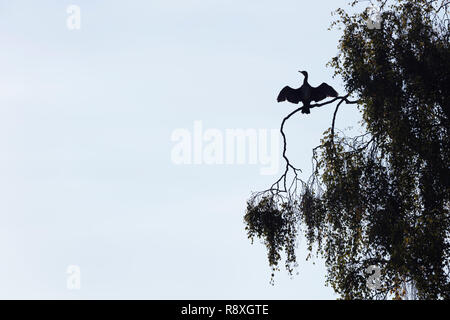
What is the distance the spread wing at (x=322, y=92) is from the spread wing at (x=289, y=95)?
1.35 feet

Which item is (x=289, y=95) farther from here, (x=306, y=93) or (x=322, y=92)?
(x=322, y=92)

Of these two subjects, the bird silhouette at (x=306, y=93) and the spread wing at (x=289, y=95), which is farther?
the spread wing at (x=289, y=95)

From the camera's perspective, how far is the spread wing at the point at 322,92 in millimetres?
15367

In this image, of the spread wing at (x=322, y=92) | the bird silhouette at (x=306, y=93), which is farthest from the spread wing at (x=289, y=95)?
the spread wing at (x=322, y=92)

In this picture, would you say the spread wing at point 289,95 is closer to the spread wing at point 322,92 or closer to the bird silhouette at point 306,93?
the bird silhouette at point 306,93

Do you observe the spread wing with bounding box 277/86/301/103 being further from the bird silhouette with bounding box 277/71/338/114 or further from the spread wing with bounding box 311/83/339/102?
the spread wing with bounding box 311/83/339/102

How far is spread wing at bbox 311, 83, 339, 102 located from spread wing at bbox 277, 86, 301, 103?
41cm

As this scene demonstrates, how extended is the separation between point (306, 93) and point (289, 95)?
18.3 inches

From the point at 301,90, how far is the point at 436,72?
155 inches

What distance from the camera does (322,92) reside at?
1553 centimetres
